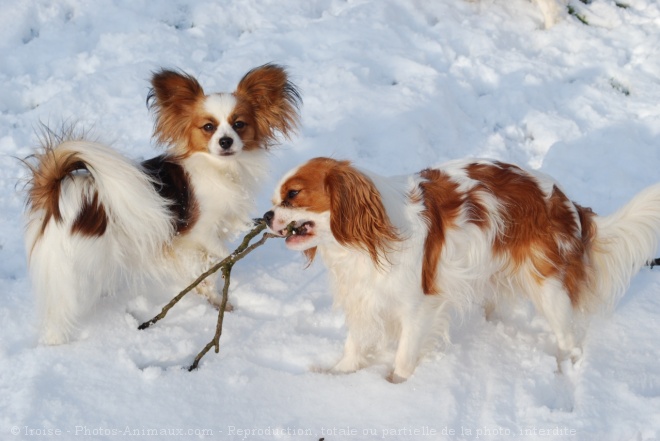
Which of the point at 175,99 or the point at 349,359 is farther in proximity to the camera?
the point at 175,99

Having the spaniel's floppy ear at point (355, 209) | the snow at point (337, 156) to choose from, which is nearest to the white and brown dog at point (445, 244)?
the spaniel's floppy ear at point (355, 209)

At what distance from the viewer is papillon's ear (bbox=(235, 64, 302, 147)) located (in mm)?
4102

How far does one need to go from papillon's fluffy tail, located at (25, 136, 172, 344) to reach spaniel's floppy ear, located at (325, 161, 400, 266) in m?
1.08

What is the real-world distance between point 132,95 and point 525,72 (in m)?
3.13

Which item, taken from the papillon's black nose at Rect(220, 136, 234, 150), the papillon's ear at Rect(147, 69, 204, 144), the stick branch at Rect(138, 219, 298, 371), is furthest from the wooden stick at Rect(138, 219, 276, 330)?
the papillon's ear at Rect(147, 69, 204, 144)

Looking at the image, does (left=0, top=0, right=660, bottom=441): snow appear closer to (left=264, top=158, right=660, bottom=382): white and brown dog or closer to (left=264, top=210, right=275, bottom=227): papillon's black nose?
(left=264, top=158, right=660, bottom=382): white and brown dog

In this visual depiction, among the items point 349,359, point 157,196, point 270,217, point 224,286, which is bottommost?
point 349,359

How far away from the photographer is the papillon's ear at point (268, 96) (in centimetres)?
410

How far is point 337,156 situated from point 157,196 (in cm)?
172

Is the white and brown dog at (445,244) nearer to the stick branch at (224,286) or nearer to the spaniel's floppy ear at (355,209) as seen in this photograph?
the spaniel's floppy ear at (355,209)

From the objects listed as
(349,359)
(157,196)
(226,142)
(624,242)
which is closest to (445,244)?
(349,359)

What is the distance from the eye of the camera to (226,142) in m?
3.87

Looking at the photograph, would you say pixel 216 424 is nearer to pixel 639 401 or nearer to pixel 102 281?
pixel 102 281

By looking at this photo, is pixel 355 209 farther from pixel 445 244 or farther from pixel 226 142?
pixel 226 142
